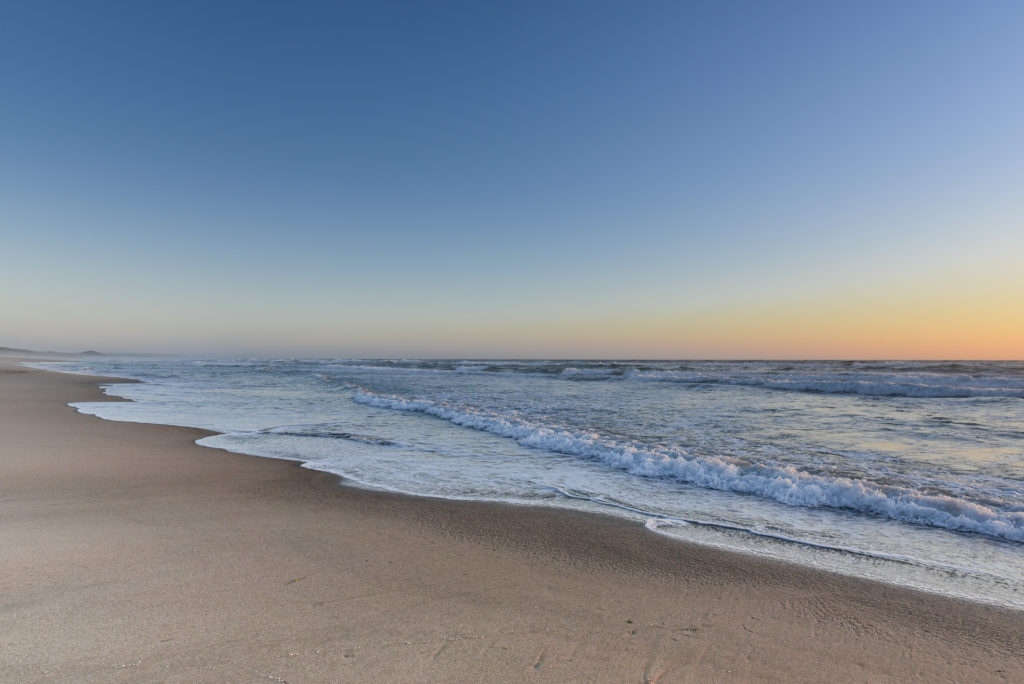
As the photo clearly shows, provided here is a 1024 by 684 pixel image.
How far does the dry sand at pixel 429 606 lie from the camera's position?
8.24 feet

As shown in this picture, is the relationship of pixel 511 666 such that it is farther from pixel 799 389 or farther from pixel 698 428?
pixel 799 389

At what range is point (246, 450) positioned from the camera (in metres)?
8.57

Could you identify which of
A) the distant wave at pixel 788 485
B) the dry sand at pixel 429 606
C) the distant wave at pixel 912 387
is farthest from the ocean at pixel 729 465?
the distant wave at pixel 912 387

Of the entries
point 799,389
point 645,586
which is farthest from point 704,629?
point 799,389

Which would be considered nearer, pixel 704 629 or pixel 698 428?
pixel 704 629

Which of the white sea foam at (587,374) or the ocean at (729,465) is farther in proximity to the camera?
the white sea foam at (587,374)

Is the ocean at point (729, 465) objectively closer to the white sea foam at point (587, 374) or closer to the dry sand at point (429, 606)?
the dry sand at point (429, 606)

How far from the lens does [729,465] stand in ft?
22.8

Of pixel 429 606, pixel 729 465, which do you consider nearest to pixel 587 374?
pixel 729 465

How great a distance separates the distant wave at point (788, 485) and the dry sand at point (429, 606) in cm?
216

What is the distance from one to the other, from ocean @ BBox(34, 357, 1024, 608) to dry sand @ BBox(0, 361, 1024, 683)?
27.6 inches

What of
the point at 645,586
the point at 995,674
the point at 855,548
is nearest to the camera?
the point at 995,674

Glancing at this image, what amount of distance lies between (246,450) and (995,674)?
9301 mm

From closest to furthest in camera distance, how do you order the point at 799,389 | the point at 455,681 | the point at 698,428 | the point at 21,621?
the point at 455,681, the point at 21,621, the point at 698,428, the point at 799,389
